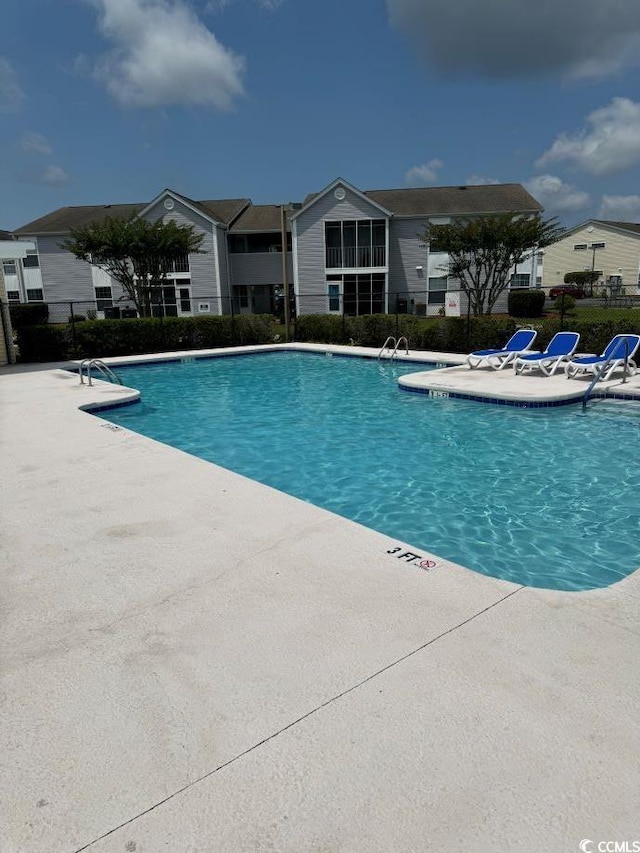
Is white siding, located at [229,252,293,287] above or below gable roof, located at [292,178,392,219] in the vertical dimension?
below

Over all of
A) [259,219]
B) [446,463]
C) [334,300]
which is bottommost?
[446,463]

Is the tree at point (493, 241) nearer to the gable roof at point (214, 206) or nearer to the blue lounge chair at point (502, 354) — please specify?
the blue lounge chair at point (502, 354)

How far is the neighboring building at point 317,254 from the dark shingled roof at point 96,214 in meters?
0.14

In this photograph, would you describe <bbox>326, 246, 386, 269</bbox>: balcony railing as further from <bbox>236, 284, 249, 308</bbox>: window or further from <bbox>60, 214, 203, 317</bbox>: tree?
<bbox>60, 214, 203, 317</bbox>: tree

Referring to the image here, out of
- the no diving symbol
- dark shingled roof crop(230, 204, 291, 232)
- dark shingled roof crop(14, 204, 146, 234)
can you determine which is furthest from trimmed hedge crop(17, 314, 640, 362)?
dark shingled roof crop(14, 204, 146, 234)

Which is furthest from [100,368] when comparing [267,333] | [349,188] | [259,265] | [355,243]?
[259,265]

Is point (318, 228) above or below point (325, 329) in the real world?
above

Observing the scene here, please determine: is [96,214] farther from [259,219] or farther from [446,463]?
[446,463]

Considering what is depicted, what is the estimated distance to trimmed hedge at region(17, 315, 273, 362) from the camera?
18125mm

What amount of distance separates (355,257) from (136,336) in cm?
1691

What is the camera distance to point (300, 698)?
2.55 metres

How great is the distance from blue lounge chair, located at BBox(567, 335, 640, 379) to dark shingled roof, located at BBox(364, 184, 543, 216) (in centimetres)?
2133

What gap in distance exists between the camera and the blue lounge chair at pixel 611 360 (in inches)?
458

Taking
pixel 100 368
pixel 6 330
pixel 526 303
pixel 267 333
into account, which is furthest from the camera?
pixel 526 303
